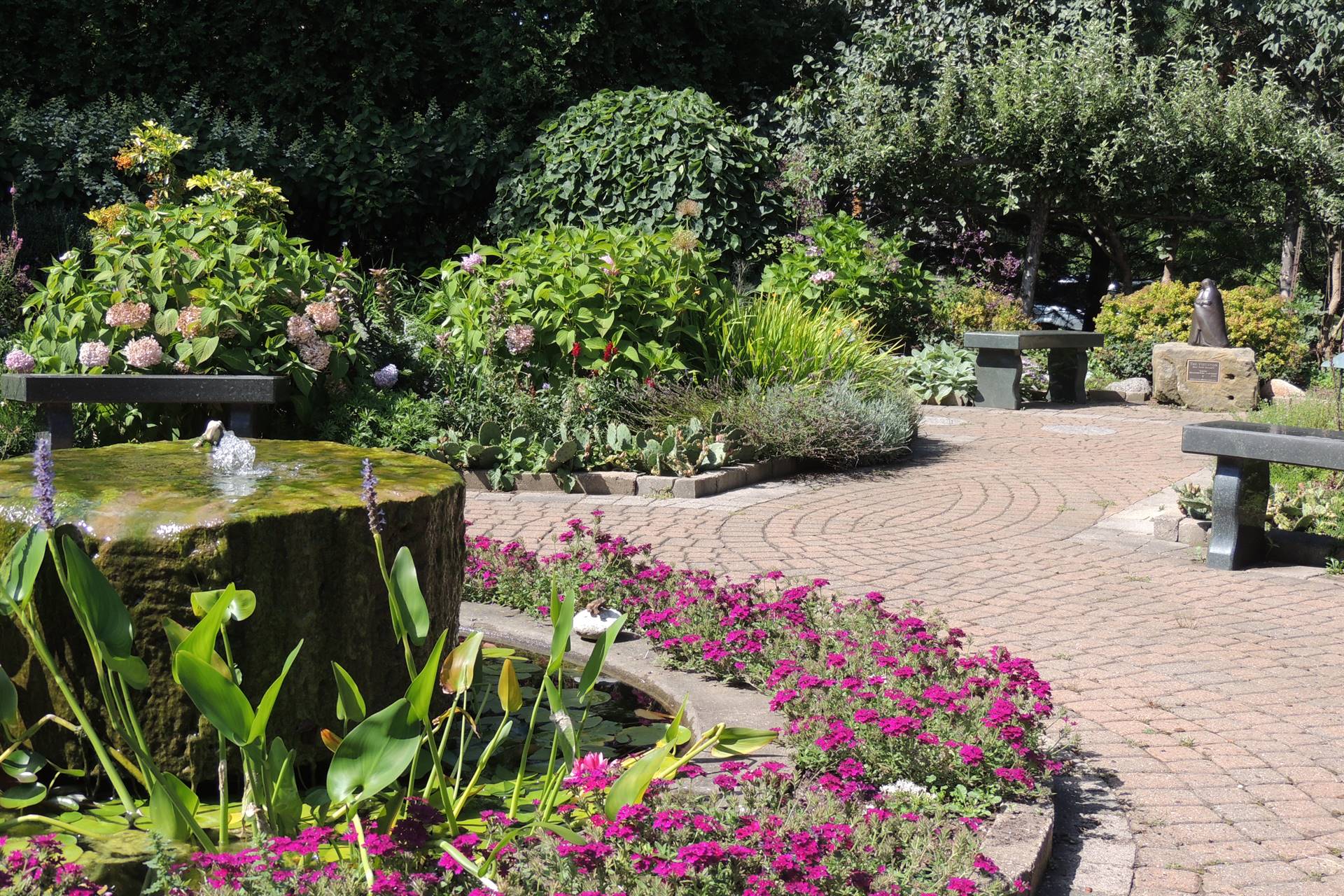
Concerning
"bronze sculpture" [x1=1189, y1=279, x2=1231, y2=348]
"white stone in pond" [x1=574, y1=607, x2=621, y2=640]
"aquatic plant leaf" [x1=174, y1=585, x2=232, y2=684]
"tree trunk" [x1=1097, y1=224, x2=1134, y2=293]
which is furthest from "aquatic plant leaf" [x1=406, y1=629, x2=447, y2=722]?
"tree trunk" [x1=1097, y1=224, x2=1134, y2=293]

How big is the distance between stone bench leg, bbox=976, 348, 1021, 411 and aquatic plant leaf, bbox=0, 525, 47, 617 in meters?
10.9

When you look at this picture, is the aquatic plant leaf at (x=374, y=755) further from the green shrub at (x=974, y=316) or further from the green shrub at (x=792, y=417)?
the green shrub at (x=974, y=316)

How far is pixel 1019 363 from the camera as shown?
1231cm

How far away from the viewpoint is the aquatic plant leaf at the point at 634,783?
2414 millimetres

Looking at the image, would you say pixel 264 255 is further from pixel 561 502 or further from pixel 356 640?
pixel 356 640

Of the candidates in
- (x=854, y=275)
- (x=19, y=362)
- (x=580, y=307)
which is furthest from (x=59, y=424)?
(x=854, y=275)

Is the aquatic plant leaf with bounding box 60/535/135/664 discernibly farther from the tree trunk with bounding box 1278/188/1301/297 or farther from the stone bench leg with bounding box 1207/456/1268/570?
the tree trunk with bounding box 1278/188/1301/297

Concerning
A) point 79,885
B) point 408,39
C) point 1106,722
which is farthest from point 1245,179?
point 79,885

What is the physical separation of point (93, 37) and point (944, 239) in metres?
11.8

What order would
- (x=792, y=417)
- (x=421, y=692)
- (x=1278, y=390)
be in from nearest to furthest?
(x=421, y=692), (x=792, y=417), (x=1278, y=390)

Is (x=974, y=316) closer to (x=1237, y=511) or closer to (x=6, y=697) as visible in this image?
(x=1237, y=511)

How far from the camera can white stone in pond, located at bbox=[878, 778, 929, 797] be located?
2946 mm

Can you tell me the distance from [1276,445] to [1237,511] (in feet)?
1.28

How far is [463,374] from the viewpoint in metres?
8.24
